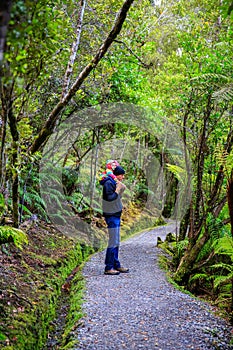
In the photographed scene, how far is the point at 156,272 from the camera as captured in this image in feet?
26.1

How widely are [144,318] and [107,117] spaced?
25.3 ft

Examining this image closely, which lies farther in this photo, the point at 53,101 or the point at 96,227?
the point at 96,227

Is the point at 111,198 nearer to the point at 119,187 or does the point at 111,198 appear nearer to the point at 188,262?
the point at 119,187

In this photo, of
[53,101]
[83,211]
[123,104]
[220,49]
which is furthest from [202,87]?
[83,211]

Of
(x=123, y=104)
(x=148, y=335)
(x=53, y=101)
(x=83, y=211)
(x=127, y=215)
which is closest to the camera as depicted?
(x=148, y=335)

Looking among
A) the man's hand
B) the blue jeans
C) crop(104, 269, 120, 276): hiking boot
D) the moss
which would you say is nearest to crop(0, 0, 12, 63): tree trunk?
the moss

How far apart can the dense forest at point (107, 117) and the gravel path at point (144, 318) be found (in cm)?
79

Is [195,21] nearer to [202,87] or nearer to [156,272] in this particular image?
[202,87]

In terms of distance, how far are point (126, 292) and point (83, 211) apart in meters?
6.72

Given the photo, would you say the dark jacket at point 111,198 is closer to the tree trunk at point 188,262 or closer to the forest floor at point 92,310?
the forest floor at point 92,310

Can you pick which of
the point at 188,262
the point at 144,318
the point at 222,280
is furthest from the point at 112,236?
the point at 144,318

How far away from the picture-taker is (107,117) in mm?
11867

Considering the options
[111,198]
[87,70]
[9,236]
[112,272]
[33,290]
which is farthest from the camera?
[112,272]

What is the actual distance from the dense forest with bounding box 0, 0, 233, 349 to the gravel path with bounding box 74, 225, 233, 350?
2.60 feet
